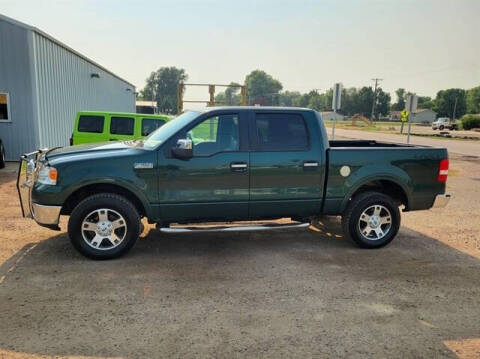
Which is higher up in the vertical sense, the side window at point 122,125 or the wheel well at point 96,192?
the side window at point 122,125

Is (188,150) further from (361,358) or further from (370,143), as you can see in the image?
(370,143)

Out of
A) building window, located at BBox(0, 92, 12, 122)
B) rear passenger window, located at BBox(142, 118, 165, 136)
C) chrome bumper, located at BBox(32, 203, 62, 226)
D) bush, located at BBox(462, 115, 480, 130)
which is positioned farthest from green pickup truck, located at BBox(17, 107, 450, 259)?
bush, located at BBox(462, 115, 480, 130)

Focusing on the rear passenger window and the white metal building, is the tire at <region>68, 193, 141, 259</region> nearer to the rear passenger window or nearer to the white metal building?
the rear passenger window

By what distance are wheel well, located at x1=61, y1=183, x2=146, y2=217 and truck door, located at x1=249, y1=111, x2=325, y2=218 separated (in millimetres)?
1506

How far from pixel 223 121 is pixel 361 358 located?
3214 mm

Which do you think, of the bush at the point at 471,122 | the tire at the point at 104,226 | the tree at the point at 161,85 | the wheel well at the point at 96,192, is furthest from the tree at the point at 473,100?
the tire at the point at 104,226

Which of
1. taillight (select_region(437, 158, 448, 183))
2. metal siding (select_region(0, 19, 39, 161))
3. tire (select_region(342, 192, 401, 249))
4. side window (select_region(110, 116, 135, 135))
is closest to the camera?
tire (select_region(342, 192, 401, 249))

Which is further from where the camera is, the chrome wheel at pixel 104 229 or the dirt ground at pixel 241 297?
the chrome wheel at pixel 104 229

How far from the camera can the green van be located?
1063 centimetres

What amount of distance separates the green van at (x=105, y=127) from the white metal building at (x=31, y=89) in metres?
3.50

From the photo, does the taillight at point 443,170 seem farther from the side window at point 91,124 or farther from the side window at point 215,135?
the side window at point 91,124

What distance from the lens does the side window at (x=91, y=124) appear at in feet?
34.9

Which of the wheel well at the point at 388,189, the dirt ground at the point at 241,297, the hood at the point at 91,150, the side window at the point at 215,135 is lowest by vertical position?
the dirt ground at the point at 241,297

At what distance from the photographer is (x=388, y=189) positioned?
584cm
